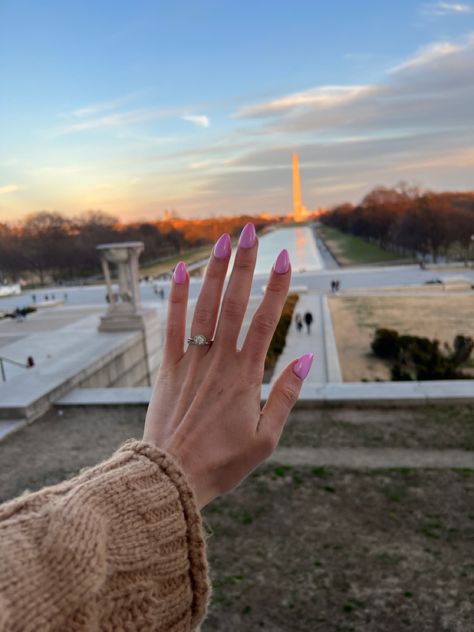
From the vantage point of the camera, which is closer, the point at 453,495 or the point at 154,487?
the point at 154,487

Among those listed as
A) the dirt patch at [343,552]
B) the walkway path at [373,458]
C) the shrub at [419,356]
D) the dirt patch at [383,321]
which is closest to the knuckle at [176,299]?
the dirt patch at [343,552]

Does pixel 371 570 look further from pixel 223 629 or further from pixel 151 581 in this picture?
pixel 151 581

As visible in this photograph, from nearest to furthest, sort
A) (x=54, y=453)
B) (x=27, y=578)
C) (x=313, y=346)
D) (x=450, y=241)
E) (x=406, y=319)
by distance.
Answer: (x=27, y=578) → (x=54, y=453) → (x=313, y=346) → (x=406, y=319) → (x=450, y=241)

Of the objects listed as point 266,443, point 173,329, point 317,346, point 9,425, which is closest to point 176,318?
point 173,329

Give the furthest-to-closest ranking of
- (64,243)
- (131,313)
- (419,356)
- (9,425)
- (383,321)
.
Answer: (64,243)
(383,321)
(131,313)
(419,356)
(9,425)

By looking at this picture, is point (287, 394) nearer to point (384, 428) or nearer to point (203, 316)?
point (203, 316)

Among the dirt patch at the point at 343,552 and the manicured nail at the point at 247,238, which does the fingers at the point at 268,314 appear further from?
the dirt patch at the point at 343,552

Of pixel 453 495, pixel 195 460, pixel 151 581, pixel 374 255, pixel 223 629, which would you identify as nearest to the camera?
pixel 151 581

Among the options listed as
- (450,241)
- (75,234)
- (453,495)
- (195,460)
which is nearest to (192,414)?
(195,460)
